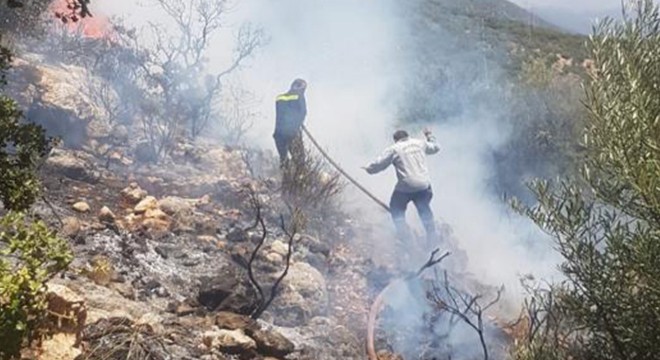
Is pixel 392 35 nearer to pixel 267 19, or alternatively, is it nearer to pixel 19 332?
pixel 267 19

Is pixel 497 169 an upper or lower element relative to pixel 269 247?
upper

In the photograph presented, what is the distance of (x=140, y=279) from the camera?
18.6 feet

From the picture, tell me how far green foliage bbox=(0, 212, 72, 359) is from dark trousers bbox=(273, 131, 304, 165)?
21.4 feet

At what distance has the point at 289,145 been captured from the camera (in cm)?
959

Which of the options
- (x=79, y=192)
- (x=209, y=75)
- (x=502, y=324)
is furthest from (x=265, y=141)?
(x=502, y=324)

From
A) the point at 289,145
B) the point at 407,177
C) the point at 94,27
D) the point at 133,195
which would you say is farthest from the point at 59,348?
the point at 94,27

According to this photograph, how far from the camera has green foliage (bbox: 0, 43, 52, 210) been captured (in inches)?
115

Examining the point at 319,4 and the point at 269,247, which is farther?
the point at 319,4

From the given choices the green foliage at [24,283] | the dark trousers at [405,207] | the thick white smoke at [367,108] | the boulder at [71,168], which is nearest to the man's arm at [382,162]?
the dark trousers at [405,207]

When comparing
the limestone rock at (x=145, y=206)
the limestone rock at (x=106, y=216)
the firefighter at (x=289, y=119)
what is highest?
the firefighter at (x=289, y=119)

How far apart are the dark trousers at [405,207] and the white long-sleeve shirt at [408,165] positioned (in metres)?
0.11

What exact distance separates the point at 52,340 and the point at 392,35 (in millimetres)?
26518

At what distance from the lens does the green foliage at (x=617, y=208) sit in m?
3.49

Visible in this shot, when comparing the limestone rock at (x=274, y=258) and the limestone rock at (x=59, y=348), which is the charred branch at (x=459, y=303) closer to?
A: the limestone rock at (x=274, y=258)
